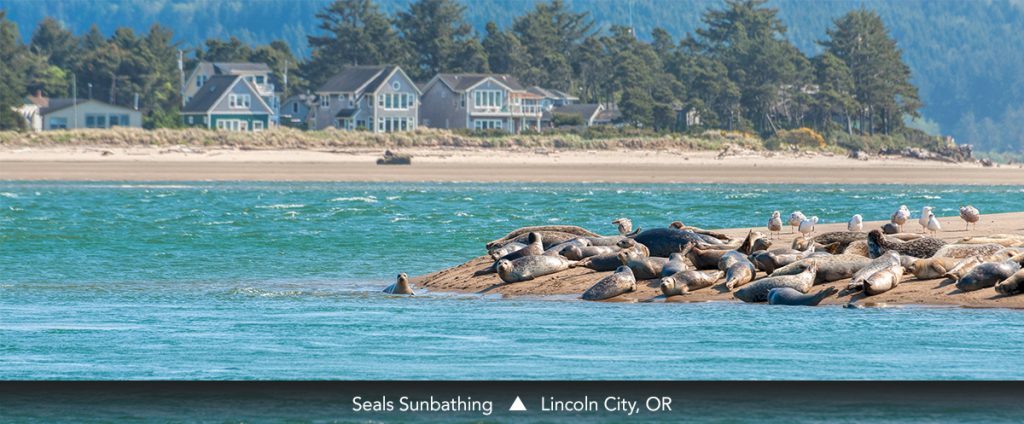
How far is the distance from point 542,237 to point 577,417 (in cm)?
1113

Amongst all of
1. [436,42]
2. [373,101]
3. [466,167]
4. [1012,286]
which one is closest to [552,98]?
[436,42]

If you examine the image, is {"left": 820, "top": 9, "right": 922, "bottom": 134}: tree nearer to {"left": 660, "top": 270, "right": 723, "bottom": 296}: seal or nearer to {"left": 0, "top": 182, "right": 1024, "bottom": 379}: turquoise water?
{"left": 0, "top": 182, "right": 1024, "bottom": 379}: turquoise water

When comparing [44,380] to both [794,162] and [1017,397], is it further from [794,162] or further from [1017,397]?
[794,162]

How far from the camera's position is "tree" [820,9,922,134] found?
401ft

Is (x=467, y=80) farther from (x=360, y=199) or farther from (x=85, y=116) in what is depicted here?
(x=360, y=199)

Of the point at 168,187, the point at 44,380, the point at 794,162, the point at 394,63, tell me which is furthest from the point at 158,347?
the point at 394,63

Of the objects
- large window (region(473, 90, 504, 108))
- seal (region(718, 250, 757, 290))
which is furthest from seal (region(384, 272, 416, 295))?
large window (region(473, 90, 504, 108))

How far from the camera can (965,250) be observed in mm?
20094

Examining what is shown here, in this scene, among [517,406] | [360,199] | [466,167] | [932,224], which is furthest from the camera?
[466,167]

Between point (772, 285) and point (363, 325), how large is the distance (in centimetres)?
484

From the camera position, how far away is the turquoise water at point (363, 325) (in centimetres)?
1491

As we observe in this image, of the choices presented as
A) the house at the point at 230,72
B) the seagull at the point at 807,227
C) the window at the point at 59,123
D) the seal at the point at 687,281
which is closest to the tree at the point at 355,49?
the house at the point at 230,72

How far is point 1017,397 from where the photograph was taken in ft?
44.8

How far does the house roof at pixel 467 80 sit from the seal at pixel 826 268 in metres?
97.0
